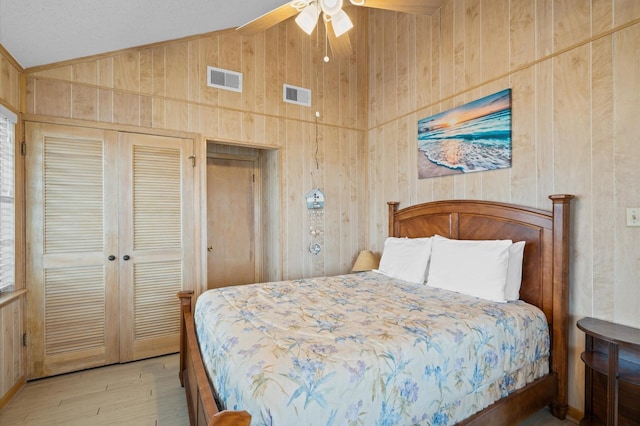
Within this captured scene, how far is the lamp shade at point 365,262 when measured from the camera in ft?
12.1

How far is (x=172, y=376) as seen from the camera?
2.66 meters

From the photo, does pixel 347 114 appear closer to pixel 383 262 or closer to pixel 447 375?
pixel 383 262

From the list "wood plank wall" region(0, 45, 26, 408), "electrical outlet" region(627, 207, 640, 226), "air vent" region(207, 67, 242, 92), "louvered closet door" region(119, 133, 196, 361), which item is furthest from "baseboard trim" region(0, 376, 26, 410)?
"electrical outlet" region(627, 207, 640, 226)

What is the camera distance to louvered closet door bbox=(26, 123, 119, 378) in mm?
2590

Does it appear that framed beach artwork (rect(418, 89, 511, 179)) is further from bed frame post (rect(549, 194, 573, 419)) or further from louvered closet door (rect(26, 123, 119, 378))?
louvered closet door (rect(26, 123, 119, 378))

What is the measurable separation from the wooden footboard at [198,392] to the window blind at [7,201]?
1321mm

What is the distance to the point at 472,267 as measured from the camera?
2.34 meters

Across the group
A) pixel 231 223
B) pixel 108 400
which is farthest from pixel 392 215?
pixel 108 400

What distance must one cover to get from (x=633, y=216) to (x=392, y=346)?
1.71 m

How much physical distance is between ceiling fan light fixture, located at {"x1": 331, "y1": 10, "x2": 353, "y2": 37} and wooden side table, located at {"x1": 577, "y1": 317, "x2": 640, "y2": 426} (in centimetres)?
239

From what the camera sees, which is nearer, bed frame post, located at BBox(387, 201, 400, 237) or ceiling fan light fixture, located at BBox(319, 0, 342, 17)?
ceiling fan light fixture, located at BBox(319, 0, 342, 17)

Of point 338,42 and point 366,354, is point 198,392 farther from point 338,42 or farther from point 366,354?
point 338,42

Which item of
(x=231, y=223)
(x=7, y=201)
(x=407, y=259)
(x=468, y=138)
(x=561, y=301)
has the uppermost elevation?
(x=468, y=138)

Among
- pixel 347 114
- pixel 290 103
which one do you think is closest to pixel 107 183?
pixel 290 103
